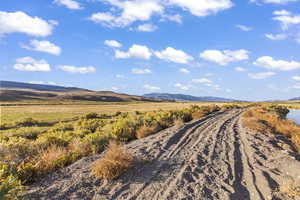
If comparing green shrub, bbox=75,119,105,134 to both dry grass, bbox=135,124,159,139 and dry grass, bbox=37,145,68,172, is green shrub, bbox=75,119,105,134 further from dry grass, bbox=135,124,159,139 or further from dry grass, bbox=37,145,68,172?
dry grass, bbox=37,145,68,172

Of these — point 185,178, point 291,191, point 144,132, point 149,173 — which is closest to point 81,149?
point 149,173

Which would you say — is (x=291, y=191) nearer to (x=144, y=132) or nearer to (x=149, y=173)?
(x=149, y=173)

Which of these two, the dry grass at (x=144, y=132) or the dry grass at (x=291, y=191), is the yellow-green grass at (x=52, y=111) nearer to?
the dry grass at (x=144, y=132)

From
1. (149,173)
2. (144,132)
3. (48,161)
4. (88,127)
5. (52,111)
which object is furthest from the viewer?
(52,111)

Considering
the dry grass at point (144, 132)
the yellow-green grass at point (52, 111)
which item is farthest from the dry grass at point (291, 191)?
the yellow-green grass at point (52, 111)

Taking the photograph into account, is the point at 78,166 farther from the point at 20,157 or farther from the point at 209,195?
the point at 209,195

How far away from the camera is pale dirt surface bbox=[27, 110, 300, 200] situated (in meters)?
A: 6.10

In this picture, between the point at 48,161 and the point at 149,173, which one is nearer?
the point at 149,173

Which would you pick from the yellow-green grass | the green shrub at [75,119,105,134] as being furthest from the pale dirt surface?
the yellow-green grass

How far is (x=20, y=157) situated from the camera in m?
8.62

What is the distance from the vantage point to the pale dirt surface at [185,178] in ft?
20.0

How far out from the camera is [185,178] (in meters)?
7.17

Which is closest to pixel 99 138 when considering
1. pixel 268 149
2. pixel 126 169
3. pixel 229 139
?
pixel 126 169

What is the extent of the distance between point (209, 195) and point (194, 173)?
1.55m
